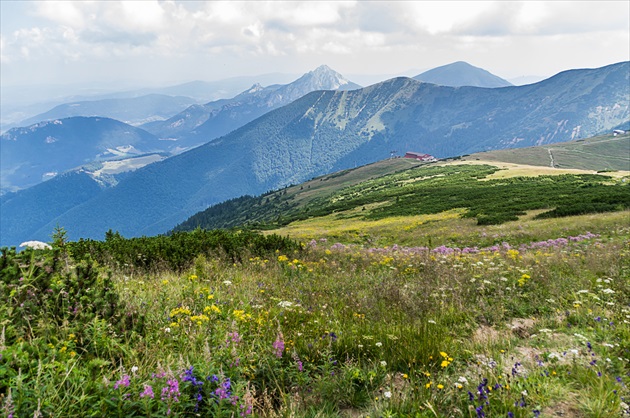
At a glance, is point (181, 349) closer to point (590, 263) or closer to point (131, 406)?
point (131, 406)

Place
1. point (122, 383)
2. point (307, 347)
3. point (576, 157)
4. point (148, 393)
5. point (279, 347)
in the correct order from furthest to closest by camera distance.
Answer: point (576, 157)
point (307, 347)
point (279, 347)
point (122, 383)
point (148, 393)

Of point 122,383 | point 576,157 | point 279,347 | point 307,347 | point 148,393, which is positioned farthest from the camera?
point 576,157

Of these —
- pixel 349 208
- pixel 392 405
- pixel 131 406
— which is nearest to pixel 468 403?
pixel 392 405

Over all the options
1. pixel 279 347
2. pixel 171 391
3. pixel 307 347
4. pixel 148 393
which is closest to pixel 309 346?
pixel 307 347

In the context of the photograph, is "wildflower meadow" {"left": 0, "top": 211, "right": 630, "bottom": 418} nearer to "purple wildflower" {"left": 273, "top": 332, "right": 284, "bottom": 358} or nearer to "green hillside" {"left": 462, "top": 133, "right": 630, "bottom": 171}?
"purple wildflower" {"left": 273, "top": 332, "right": 284, "bottom": 358}

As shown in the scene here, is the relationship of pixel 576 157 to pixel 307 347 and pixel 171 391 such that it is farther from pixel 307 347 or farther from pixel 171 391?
pixel 171 391

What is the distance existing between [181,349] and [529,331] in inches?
203

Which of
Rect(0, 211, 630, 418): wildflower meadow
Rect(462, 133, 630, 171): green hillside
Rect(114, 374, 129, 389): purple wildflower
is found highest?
Rect(114, 374, 129, 389): purple wildflower

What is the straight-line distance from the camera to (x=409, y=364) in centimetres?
400

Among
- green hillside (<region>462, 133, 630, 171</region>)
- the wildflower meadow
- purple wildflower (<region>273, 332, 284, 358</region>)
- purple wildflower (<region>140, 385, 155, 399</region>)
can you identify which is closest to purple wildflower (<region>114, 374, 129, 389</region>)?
the wildflower meadow

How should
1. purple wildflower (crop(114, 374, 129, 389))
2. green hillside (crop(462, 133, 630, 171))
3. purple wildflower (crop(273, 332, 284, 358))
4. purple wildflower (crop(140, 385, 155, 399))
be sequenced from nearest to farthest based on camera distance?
purple wildflower (crop(140, 385, 155, 399)) < purple wildflower (crop(114, 374, 129, 389)) < purple wildflower (crop(273, 332, 284, 358)) < green hillside (crop(462, 133, 630, 171))

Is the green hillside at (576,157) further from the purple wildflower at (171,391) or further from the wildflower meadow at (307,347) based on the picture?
the purple wildflower at (171,391)

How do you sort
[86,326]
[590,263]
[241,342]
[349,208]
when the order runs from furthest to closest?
[349,208] → [590,263] → [241,342] → [86,326]

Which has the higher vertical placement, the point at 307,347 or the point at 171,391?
the point at 171,391
